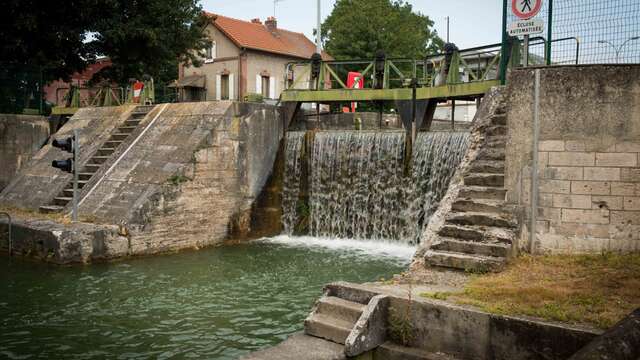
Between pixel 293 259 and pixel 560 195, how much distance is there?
626cm

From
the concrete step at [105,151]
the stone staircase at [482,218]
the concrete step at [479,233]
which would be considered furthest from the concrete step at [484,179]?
the concrete step at [105,151]

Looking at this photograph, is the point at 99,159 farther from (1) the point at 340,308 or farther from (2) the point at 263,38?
(2) the point at 263,38

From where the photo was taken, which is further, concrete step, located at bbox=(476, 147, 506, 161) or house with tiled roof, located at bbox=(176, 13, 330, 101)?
house with tiled roof, located at bbox=(176, 13, 330, 101)

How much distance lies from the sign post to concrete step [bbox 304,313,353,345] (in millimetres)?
5038

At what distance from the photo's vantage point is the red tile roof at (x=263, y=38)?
33.3 m

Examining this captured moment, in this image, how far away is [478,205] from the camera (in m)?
8.11

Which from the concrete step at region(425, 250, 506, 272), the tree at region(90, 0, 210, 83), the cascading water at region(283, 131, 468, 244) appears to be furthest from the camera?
the tree at region(90, 0, 210, 83)

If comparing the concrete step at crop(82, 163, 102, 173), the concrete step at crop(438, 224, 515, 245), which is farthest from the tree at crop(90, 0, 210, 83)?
the concrete step at crop(438, 224, 515, 245)

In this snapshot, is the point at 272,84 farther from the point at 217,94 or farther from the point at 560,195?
the point at 560,195

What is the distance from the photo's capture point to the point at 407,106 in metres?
15.0

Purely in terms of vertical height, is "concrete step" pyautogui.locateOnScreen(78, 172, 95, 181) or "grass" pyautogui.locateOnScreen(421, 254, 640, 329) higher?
"concrete step" pyautogui.locateOnScreen(78, 172, 95, 181)

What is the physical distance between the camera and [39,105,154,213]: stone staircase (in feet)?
47.2

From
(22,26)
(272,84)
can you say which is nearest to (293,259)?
(22,26)

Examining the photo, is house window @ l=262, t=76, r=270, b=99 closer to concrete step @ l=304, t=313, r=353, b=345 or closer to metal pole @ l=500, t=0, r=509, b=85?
metal pole @ l=500, t=0, r=509, b=85
